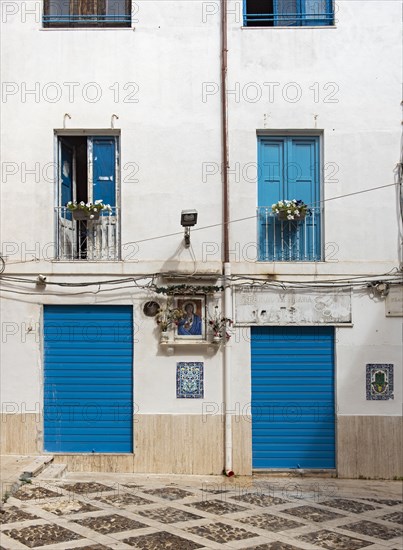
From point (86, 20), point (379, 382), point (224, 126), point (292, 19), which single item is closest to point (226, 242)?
point (224, 126)

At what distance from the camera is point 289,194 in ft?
36.7

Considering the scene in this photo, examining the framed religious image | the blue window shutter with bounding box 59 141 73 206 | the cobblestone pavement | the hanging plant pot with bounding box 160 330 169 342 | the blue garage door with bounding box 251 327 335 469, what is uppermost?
the blue window shutter with bounding box 59 141 73 206

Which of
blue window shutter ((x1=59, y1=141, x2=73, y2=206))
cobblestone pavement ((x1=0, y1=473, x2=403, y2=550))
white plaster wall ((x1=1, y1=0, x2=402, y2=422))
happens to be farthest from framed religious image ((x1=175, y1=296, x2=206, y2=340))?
blue window shutter ((x1=59, y1=141, x2=73, y2=206))

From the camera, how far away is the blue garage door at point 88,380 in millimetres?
10852

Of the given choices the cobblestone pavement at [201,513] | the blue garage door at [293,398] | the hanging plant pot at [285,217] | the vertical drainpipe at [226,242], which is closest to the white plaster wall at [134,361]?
the vertical drainpipe at [226,242]

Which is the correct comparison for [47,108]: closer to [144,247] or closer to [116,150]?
[116,150]

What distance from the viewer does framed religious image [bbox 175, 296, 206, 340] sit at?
10875mm

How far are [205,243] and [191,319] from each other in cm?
121

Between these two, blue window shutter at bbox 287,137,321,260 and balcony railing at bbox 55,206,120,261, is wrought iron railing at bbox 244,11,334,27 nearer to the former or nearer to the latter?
blue window shutter at bbox 287,137,321,260

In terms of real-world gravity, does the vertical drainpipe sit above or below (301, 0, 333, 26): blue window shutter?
below

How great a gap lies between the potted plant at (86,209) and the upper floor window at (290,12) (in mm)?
3843

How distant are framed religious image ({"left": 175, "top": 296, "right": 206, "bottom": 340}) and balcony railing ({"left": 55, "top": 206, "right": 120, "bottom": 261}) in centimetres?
128

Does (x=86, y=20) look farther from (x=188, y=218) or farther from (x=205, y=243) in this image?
(x=205, y=243)

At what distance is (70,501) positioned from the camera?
8.89 meters
